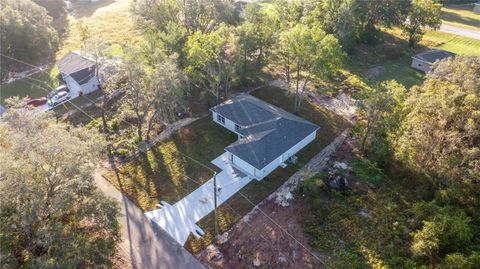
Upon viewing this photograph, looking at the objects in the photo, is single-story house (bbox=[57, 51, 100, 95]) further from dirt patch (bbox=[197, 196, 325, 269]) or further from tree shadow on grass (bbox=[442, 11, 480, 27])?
tree shadow on grass (bbox=[442, 11, 480, 27])

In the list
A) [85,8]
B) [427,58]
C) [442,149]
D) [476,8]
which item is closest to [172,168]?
[442,149]

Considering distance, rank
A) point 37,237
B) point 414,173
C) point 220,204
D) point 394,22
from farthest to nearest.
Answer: point 394,22
point 414,173
point 220,204
point 37,237

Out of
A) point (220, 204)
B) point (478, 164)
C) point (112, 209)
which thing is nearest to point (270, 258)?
point (220, 204)

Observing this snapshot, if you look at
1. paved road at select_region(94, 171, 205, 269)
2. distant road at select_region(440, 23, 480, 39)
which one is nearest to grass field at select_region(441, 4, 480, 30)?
distant road at select_region(440, 23, 480, 39)

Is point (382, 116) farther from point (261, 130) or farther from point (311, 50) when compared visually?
point (261, 130)

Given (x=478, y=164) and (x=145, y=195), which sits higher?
(x=478, y=164)

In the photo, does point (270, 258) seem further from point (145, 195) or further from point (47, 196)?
point (47, 196)

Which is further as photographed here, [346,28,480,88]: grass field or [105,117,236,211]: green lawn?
[346,28,480,88]: grass field
